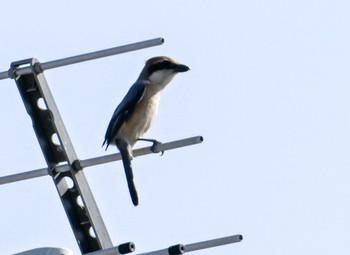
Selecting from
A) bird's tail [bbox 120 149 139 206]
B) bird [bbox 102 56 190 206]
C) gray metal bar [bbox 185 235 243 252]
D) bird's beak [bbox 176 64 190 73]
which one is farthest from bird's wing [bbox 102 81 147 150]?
gray metal bar [bbox 185 235 243 252]

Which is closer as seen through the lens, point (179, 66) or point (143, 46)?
point (143, 46)

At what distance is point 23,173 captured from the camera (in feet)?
19.7

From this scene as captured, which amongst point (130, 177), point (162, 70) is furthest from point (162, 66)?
point (130, 177)

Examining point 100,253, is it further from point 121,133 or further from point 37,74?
Result: point 121,133

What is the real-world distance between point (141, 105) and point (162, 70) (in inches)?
15.4

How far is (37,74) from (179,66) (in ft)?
11.1

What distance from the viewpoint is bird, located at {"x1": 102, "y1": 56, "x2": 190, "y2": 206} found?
8.83 m

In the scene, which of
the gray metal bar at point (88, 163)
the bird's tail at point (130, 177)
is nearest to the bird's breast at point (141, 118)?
the bird's tail at point (130, 177)

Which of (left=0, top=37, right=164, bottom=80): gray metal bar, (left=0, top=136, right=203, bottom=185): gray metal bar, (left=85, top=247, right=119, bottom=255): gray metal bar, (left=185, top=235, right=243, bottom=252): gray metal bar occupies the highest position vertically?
(left=0, top=37, right=164, bottom=80): gray metal bar

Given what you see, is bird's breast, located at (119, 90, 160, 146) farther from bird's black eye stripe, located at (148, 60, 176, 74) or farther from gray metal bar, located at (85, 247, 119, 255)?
gray metal bar, located at (85, 247, 119, 255)

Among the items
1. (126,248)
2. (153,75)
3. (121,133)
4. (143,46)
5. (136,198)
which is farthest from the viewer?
(153,75)

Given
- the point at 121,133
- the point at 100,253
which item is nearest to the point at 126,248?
the point at 100,253

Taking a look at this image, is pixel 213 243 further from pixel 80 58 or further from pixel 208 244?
pixel 80 58

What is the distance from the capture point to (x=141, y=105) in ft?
30.2
